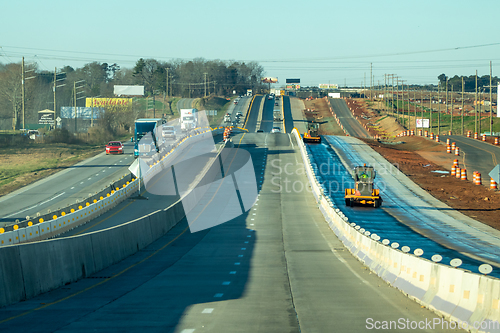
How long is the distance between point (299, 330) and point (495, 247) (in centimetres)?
1593

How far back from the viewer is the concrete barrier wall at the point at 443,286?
956 cm

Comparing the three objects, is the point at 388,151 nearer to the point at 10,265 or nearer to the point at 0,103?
the point at 10,265

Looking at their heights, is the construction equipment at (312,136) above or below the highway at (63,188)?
above

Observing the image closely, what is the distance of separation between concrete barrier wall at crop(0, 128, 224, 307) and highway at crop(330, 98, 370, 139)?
8871 centimetres

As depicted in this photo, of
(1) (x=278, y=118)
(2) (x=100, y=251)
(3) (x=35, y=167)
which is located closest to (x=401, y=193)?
(2) (x=100, y=251)

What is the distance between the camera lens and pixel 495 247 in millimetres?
22875

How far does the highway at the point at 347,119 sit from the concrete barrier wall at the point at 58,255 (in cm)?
8871

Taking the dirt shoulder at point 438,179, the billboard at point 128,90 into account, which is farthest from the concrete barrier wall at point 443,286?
the billboard at point 128,90

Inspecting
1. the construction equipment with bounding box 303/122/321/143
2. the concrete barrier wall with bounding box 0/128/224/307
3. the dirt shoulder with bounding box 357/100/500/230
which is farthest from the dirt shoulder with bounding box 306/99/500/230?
the concrete barrier wall with bounding box 0/128/224/307

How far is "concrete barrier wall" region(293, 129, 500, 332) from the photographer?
9.56m

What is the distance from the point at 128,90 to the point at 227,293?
176260mm

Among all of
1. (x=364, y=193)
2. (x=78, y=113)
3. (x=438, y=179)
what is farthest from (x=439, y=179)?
(x=78, y=113)

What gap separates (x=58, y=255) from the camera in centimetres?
1496

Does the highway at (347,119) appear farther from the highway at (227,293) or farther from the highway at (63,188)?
the highway at (227,293)
